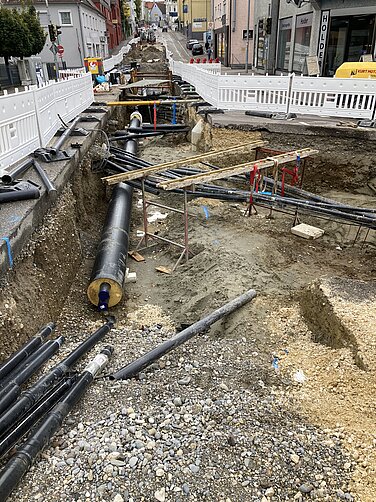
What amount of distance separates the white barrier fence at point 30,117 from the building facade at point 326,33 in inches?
437

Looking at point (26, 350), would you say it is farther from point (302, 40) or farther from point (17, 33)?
point (17, 33)

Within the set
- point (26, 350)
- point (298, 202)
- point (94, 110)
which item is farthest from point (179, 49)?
point (26, 350)

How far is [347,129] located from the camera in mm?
10758

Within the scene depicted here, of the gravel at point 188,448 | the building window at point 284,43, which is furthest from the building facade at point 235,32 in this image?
the gravel at point 188,448

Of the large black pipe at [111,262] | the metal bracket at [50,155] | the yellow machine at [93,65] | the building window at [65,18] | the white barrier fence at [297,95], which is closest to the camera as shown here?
the large black pipe at [111,262]

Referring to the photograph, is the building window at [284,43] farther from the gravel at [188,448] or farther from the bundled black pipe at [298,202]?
the gravel at [188,448]

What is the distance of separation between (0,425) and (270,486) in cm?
233

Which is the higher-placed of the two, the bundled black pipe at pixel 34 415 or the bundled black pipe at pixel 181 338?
the bundled black pipe at pixel 34 415

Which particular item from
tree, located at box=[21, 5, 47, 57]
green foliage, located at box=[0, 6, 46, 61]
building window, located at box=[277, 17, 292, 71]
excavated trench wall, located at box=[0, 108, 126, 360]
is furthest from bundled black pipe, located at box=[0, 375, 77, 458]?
tree, located at box=[21, 5, 47, 57]

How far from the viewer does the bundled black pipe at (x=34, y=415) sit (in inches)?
132

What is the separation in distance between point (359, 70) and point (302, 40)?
8762 mm

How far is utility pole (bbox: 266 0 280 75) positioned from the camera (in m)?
23.0

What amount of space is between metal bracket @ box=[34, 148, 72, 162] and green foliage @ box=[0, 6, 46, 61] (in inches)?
855

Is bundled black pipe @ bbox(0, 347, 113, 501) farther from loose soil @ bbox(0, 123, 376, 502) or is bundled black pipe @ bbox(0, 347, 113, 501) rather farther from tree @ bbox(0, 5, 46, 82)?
tree @ bbox(0, 5, 46, 82)
